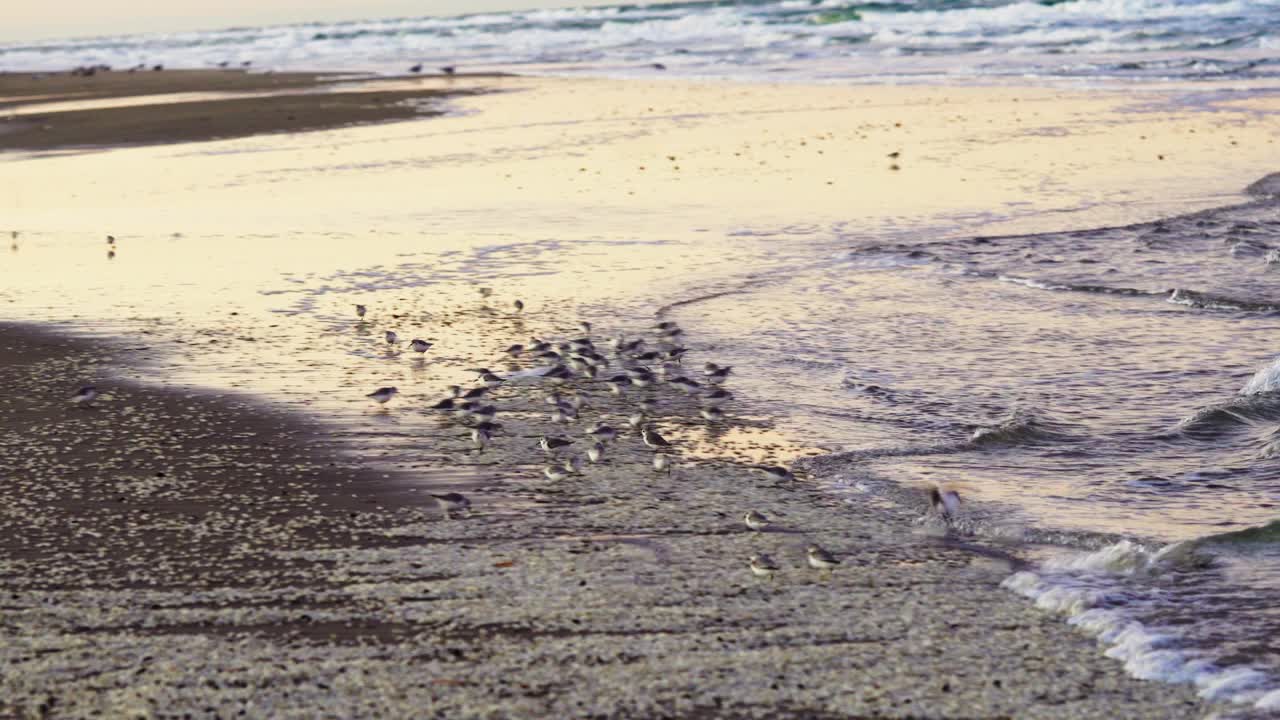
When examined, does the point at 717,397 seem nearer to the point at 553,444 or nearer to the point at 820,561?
the point at 553,444

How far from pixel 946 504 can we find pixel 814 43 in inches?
2028

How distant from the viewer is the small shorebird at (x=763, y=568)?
533 cm

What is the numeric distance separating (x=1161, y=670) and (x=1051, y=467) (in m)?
2.25

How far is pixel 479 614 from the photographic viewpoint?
16.5 feet

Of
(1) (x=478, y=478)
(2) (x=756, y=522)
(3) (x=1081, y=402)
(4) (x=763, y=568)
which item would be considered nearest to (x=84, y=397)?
(1) (x=478, y=478)

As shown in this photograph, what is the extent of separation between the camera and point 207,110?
3288 cm

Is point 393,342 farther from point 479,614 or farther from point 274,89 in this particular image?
point 274,89

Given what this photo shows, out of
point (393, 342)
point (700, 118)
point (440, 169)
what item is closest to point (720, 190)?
point (440, 169)

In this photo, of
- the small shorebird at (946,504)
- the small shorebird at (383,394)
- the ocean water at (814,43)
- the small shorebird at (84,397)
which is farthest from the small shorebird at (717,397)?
the ocean water at (814,43)

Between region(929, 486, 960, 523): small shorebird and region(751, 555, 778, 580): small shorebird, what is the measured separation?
3.00ft

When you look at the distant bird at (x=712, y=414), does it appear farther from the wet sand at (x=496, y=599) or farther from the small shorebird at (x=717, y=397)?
the wet sand at (x=496, y=599)

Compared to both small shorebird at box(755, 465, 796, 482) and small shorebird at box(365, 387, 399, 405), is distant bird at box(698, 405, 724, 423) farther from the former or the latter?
small shorebird at box(365, 387, 399, 405)

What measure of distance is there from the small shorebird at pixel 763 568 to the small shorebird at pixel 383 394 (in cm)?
301

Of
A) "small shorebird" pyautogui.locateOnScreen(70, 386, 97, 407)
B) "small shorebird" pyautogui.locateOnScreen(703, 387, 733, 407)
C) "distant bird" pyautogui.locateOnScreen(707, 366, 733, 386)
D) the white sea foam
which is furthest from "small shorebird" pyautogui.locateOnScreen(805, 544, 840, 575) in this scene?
"small shorebird" pyautogui.locateOnScreen(70, 386, 97, 407)
